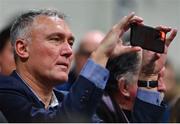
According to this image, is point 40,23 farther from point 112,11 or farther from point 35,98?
point 112,11

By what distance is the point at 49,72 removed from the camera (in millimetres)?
3988

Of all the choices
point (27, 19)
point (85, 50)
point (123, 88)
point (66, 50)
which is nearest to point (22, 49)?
point (27, 19)

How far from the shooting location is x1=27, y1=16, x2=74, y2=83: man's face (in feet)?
13.0

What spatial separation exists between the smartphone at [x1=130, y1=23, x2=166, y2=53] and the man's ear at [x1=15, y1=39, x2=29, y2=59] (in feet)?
1.76

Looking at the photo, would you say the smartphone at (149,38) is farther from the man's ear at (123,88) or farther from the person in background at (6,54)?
the person in background at (6,54)

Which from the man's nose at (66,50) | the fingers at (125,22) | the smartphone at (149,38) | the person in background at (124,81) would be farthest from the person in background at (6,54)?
the fingers at (125,22)

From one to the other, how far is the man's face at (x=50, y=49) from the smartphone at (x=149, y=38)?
326 millimetres

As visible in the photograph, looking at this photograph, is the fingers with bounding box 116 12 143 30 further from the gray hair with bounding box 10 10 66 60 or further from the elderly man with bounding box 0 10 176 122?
the gray hair with bounding box 10 10 66 60

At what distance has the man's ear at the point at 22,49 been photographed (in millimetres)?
4094

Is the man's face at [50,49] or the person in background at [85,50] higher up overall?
the man's face at [50,49]

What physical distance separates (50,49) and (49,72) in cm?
11

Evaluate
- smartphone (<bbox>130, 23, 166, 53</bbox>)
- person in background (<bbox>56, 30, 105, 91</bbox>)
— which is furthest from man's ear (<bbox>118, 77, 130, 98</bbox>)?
person in background (<bbox>56, 30, 105, 91</bbox>)

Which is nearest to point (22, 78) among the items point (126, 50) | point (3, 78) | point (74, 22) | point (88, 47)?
point (3, 78)

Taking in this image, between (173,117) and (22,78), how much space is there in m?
0.80
